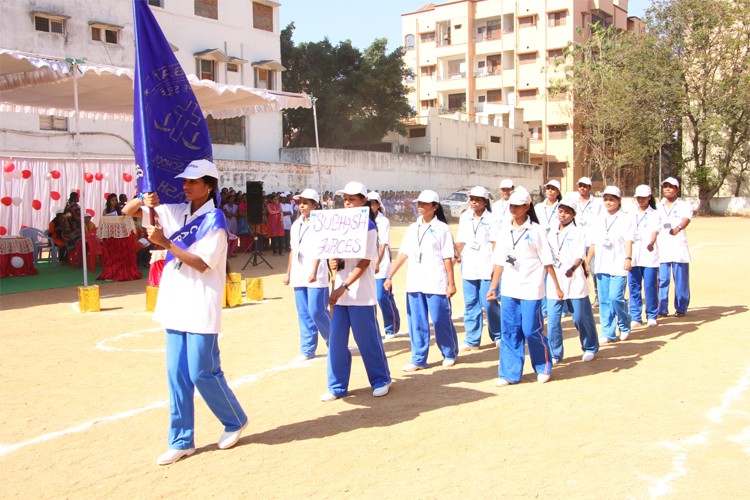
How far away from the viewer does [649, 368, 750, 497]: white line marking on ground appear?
13.2 feet

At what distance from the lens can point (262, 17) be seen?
32500 mm

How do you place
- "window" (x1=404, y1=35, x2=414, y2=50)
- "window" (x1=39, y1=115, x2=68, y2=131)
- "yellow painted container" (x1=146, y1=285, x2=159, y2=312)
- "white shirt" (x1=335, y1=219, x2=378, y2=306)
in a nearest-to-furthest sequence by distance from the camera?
"white shirt" (x1=335, y1=219, x2=378, y2=306), "yellow painted container" (x1=146, y1=285, x2=159, y2=312), "window" (x1=39, y1=115, x2=68, y2=131), "window" (x1=404, y1=35, x2=414, y2=50)

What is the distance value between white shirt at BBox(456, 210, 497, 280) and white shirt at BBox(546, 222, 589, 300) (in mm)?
792

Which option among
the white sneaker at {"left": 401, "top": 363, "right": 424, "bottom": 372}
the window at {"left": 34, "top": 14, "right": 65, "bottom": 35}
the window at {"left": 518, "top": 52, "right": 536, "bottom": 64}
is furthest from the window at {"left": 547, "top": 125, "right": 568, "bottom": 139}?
the white sneaker at {"left": 401, "top": 363, "right": 424, "bottom": 372}

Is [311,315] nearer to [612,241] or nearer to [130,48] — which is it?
[612,241]

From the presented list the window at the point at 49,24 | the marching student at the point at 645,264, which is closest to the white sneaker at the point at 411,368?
the marching student at the point at 645,264

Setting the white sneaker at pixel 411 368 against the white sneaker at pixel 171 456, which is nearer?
the white sneaker at pixel 171 456

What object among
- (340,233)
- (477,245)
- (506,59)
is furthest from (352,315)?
(506,59)

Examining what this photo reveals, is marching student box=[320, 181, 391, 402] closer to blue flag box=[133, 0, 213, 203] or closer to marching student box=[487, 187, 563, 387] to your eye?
marching student box=[487, 187, 563, 387]

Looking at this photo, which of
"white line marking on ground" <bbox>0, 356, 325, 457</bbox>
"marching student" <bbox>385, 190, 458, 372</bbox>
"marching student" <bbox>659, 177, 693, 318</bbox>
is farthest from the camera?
"marching student" <bbox>659, 177, 693, 318</bbox>

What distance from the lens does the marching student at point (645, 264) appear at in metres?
9.25

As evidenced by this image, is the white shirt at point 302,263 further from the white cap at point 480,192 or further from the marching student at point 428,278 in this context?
the white cap at point 480,192

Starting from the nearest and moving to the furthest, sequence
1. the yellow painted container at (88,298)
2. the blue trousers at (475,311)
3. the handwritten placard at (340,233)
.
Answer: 1. the handwritten placard at (340,233)
2. the blue trousers at (475,311)
3. the yellow painted container at (88,298)

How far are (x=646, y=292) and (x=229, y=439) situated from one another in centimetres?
651
